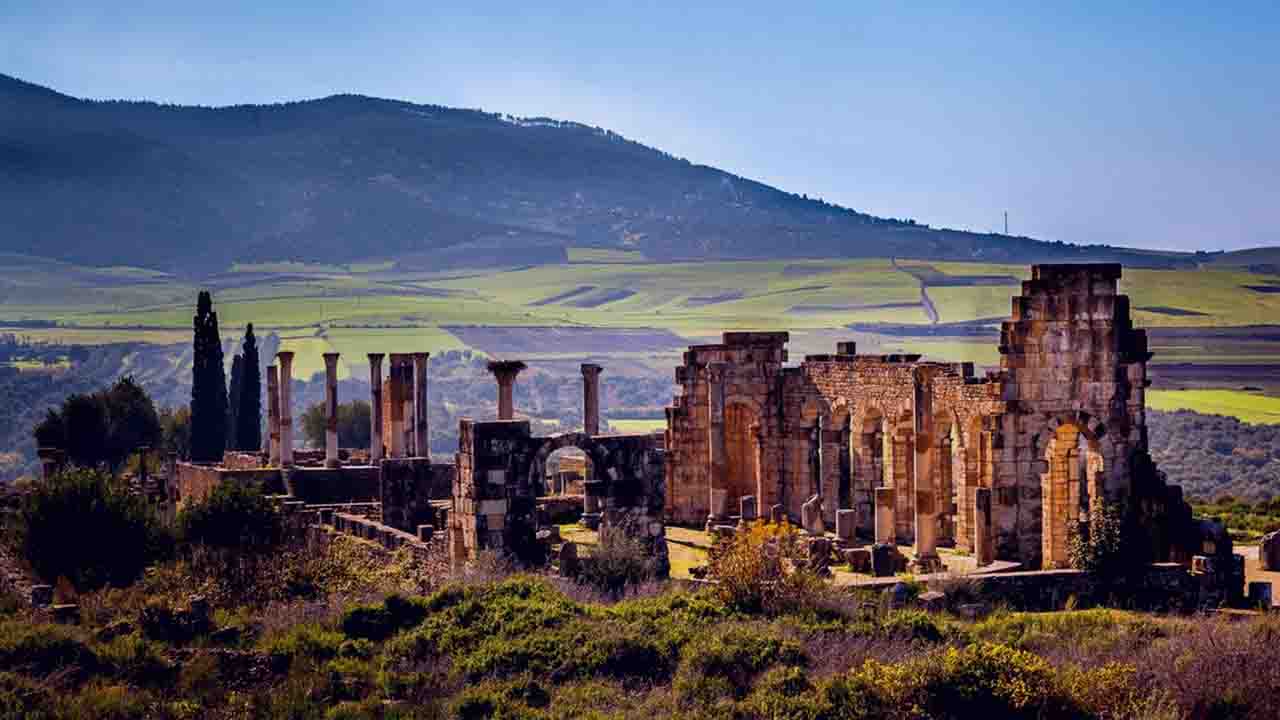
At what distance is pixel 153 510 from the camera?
37.5 meters

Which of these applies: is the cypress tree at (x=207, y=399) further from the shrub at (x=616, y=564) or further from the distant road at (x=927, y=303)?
the distant road at (x=927, y=303)

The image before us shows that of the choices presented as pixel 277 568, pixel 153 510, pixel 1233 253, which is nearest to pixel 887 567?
pixel 277 568

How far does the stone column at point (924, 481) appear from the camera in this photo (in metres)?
33.6

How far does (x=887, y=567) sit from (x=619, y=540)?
502 cm

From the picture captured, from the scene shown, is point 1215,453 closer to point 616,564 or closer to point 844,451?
point 844,451

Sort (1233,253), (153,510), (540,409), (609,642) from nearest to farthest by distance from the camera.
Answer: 1. (609,642)
2. (153,510)
3. (540,409)
4. (1233,253)

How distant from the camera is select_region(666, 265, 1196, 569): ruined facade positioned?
1283 inches

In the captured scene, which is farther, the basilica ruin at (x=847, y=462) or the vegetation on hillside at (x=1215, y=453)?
the vegetation on hillside at (x=1215, y=453)

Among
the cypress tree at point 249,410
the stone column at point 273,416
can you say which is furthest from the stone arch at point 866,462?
the cypress tree at point 249,410

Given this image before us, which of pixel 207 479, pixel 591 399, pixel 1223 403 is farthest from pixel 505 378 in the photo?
pixel 1223 403

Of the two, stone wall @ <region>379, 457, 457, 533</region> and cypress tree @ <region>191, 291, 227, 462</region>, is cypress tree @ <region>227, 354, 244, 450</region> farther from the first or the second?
stone wall @ <region>379, 457, 457, 533</region>

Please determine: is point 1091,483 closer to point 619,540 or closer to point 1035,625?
point 1035,625

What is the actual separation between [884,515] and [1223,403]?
55.4 metres

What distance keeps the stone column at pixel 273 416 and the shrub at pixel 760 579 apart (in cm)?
2220
